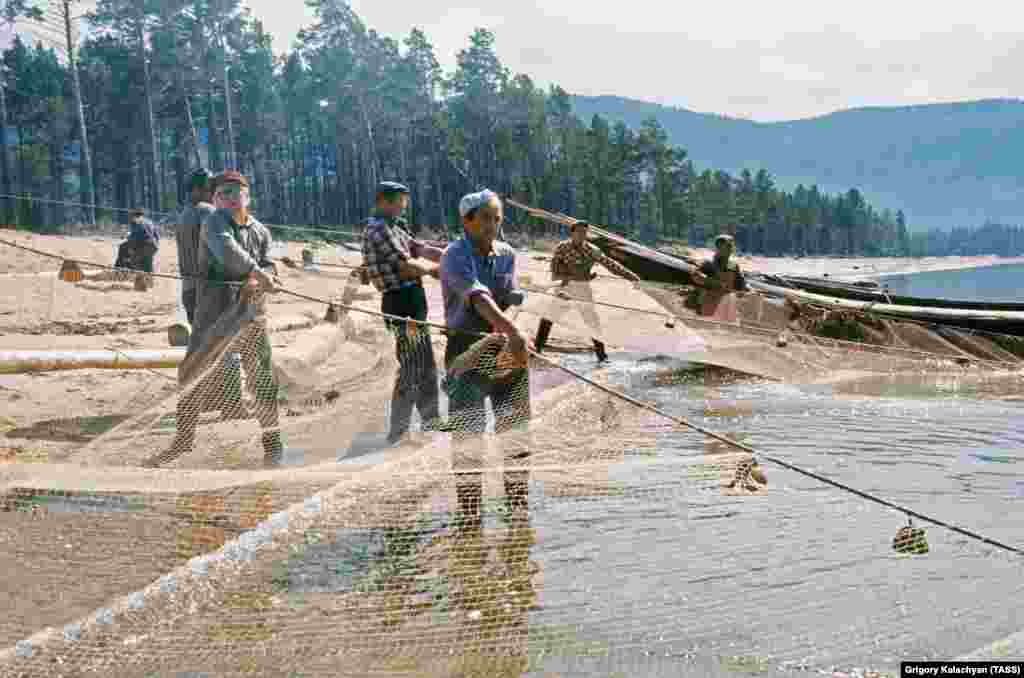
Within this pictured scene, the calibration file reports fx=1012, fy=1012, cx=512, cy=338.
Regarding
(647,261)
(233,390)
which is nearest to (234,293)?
(233,390)

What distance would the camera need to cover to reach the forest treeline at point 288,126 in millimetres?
40156

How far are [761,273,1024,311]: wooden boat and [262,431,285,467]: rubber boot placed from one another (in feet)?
27.9

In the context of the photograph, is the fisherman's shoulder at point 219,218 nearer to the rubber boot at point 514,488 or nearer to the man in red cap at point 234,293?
the man in red cap at point 234,293

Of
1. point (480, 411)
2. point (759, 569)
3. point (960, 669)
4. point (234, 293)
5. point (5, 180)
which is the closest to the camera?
point (960, 669)

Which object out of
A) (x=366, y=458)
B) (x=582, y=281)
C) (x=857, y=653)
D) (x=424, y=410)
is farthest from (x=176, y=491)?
(x=582, y=281)

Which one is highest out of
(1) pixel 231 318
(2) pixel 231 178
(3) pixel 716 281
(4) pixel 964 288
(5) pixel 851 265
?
(2) pixel 231 178

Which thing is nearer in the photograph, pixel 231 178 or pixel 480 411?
pixel 480 411

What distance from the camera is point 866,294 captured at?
12609 mm

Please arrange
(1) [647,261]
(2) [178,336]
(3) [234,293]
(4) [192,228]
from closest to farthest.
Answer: (3) [234,293] < (4) [192,228] < (2) [178,336] < (1) [647,261]

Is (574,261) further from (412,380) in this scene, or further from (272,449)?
(272,449)

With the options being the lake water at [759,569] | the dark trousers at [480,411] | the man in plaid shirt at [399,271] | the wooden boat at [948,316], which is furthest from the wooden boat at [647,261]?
the dark trousers at [480,411]

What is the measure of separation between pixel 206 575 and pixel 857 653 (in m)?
2.11

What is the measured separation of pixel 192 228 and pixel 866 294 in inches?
367

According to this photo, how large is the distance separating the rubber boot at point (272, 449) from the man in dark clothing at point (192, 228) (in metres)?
1.28
